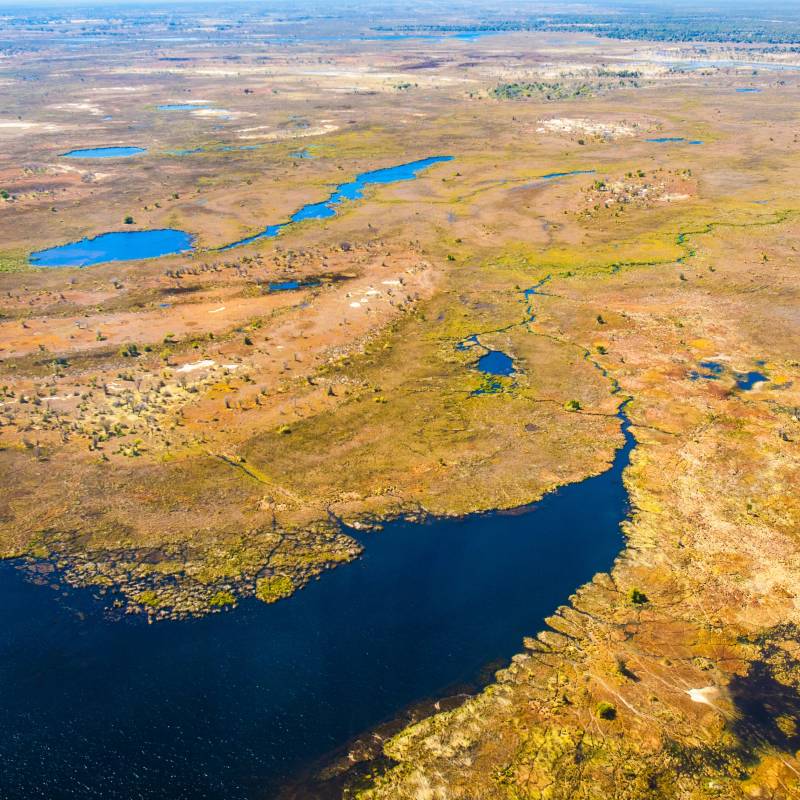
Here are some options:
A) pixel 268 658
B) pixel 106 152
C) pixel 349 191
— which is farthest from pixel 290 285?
pixel 106 152

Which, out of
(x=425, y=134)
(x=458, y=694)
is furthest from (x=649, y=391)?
(x=425, y=134)

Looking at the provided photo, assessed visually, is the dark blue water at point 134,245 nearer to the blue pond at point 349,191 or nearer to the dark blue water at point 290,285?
the blue pond at point 349,191

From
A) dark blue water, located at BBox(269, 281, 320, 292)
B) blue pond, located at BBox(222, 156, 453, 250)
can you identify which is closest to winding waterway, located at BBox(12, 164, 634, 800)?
dark blue water, located at BBox(269, 281, 320, 292)

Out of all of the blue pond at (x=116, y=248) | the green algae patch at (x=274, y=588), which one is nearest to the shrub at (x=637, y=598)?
the green algae patch at (x=274, y=588)

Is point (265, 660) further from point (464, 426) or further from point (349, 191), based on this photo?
point (349, 191)

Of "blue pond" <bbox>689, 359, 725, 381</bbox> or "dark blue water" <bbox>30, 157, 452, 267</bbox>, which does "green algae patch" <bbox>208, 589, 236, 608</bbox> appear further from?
"dark blue water" <bbox>30, 157, 452, 267</bbox>

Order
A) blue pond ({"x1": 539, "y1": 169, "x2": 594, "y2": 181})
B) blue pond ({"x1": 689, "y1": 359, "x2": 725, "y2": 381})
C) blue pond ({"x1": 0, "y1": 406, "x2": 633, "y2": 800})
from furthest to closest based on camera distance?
blue pond ({"x1": 539, "y1": 169, "x2": 594, "y2": 181}) → blue pond ({"x1": 689, "y1": 359, "x2": 725, "y2": 381}) → blue pond ({"x1": 0, "y1": 406, "x2": 633, "y2": 800})

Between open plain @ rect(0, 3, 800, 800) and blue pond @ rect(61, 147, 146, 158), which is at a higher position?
blue pond @ rect(61, 147, 146, 158)
